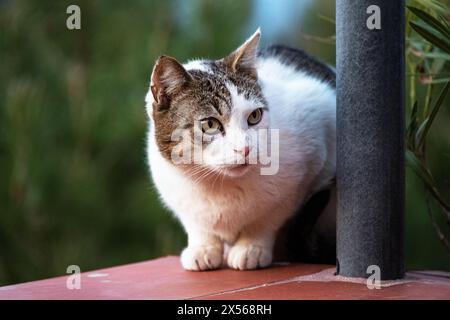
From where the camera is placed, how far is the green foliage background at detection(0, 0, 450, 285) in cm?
312

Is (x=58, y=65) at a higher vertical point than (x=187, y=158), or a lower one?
higher

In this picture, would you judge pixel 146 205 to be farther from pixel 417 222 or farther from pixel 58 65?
pixel 417 222

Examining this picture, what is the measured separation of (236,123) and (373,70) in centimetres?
37

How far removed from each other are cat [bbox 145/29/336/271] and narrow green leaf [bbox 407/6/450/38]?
17.6 inches

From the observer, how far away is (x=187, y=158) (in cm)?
181

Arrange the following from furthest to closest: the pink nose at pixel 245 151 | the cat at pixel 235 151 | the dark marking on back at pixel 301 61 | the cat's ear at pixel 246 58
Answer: the dark marking on back at pixel 301 61 < the cat's ear at pixel 246 58 < the cat at pixel 235 151 < the pink nose at pixel 245 151

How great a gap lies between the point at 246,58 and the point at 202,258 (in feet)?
1.94

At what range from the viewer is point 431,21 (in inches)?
67.7

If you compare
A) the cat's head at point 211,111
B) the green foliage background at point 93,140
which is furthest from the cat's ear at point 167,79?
the green foliage background at point 93,140

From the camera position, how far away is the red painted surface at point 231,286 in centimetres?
157

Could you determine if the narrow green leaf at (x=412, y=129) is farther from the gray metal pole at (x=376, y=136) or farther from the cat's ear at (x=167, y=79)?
the cat's ear at (x=167, y=79)

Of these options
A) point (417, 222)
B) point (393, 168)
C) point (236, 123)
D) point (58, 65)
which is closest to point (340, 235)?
point (393, 168)

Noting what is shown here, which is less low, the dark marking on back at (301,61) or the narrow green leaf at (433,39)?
the dark marking on back at (301,61)

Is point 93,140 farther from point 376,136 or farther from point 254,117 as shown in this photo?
point 376,136
